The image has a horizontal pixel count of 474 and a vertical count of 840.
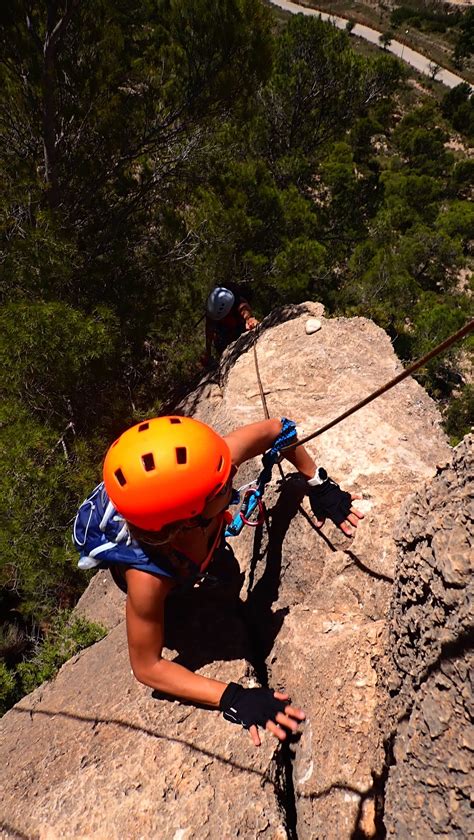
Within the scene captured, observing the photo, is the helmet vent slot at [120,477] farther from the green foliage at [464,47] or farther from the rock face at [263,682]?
the green foliage at [464,47]

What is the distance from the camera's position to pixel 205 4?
19.5 ft

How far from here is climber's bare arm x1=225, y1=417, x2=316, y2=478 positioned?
2.70 m

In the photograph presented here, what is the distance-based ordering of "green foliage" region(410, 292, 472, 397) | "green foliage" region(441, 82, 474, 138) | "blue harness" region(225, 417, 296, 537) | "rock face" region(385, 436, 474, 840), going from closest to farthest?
"rock face" region(385, 436, 474, 840), "blue harness" region(225, 417, 296, 537), "green foliage" region(410, 292, 472, 397), "green foliage" region(441, 82, 474, 138)

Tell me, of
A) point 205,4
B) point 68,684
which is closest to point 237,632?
Result: point 68,684

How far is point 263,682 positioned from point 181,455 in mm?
1463

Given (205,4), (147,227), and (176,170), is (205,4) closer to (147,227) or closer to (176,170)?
(176,170)

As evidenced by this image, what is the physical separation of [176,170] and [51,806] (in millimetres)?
7311

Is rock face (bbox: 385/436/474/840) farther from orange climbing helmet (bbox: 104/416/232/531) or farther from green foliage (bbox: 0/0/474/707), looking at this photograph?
green foliage (bbox: 0/0/474/707)

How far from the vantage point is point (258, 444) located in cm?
286

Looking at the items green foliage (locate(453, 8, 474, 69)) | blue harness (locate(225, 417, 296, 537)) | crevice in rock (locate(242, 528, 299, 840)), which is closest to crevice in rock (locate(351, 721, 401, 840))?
crevice in rock (locate(242, 528, 299, 840))

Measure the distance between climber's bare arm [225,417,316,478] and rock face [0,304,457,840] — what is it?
32 centimetres

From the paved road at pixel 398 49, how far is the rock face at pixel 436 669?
165 ft

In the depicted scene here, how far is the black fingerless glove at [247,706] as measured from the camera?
221cm

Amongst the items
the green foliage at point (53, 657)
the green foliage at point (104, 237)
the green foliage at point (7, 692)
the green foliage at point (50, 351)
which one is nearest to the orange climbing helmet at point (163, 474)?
the green foliage at point (53, 657)
